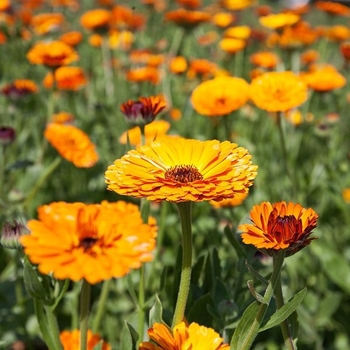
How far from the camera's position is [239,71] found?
3.25m

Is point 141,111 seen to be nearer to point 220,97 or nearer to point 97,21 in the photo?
point 220,97

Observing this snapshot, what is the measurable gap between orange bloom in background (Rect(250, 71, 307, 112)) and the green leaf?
0.77 m

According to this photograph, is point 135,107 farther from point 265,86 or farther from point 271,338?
point 271,338

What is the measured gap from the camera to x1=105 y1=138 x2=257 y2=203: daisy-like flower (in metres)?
0.79

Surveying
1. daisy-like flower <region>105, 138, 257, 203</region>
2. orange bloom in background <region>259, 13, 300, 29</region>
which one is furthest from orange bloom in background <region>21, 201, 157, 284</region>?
orange bloom in background <region>259, 13, 300, 29</region>

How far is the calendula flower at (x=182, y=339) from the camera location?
78cm

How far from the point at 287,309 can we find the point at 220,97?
0.92m

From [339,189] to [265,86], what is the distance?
584 millimetres

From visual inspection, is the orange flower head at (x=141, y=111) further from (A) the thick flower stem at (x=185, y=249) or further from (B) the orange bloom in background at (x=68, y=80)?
(B) the orange bloom in background at (x=68, y=80)

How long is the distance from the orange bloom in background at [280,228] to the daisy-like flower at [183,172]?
0.14ft

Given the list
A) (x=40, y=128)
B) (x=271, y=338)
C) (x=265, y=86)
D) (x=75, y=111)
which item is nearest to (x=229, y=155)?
(x=265, y=86)

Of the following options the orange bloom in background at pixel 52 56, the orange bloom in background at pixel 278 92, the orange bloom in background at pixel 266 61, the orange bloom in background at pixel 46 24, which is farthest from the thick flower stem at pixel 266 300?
the orange bloom in background at pixel 46 24

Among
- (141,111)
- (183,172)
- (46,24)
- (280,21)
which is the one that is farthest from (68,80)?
(183,172)

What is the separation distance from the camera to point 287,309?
0.79 metres
